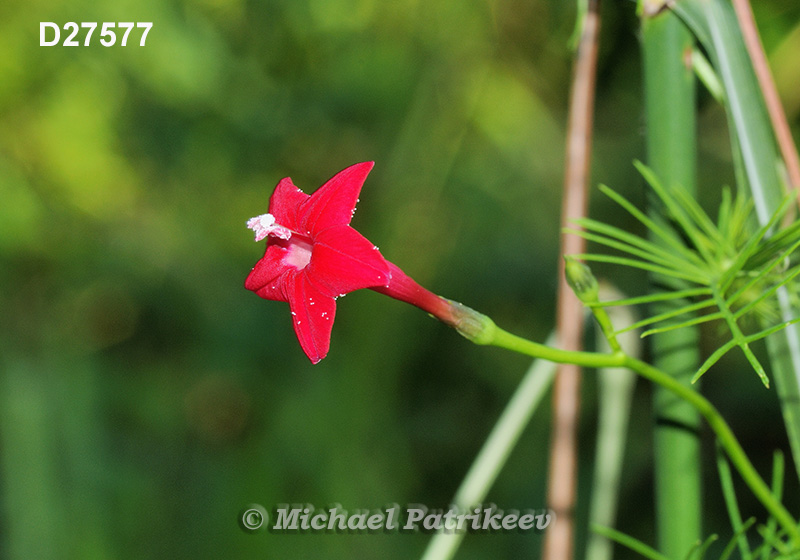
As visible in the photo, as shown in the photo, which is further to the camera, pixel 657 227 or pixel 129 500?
pixel 129 500

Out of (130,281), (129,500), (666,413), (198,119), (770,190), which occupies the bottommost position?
(666,413)

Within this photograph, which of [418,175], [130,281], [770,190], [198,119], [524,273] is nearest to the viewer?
[770,190]

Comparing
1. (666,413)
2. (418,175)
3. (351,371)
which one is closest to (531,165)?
(418,175)

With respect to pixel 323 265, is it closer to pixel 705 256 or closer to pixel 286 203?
pixel 286 203

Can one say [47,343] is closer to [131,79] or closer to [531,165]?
[131,79]

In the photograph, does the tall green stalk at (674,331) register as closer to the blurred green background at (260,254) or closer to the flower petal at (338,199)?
the flower petal at (338,199)

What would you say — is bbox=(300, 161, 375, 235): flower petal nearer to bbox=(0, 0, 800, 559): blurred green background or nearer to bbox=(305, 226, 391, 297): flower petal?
bbox=(305, 226, 391, 297): flower petal

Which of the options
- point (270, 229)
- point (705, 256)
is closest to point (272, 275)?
point (270, 229)

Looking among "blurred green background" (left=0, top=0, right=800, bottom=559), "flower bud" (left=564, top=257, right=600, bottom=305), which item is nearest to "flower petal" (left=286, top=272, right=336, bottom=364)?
"flower bud" (left=564, top=257, right=600, bottom=305)
